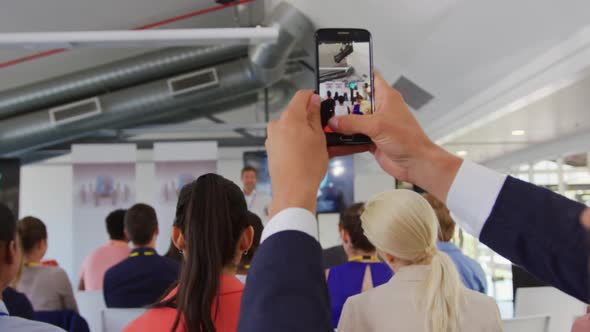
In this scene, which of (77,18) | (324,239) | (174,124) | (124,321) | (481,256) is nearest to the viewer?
(124,321)

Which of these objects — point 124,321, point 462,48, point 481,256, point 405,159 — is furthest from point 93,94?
point 481,256

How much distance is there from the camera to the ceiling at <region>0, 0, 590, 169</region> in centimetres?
361

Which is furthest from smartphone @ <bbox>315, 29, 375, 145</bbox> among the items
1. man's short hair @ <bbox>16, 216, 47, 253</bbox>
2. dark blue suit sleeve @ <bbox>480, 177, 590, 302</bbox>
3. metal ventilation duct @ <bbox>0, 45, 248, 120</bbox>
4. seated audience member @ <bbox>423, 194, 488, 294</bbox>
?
metal ventilation duct @ <bbox>0, 45, 248, 120</bbox>

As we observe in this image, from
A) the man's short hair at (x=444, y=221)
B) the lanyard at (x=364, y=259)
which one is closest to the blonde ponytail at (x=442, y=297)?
the lanyard at (x=364, y=259)

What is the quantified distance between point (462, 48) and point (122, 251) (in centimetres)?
284

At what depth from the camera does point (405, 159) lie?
27.1 inches

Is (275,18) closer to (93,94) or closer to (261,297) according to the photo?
(93,94)

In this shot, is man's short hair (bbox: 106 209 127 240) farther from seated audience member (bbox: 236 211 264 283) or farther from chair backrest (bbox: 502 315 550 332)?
chair backrest (bbox: 502 315 550 332)

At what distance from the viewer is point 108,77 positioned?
710 centimetres

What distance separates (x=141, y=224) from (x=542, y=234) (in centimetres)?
309

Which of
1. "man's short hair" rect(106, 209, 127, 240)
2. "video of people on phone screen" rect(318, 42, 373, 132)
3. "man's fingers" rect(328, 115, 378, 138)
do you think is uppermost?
"video of people on phone screen" rect(318, 42, 373, 132)

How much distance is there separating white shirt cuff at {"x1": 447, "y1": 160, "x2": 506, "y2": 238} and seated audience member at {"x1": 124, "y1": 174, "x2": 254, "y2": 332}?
988mm

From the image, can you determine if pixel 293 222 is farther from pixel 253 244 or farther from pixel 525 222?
pixel 253 244

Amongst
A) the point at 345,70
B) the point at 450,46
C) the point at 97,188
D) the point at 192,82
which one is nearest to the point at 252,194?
the point at 192,82
